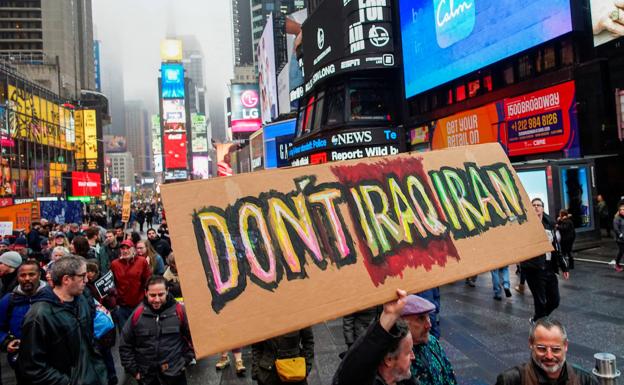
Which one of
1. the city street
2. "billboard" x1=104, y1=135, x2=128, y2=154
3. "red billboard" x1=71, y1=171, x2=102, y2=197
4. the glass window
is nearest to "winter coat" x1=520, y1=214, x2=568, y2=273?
the city street

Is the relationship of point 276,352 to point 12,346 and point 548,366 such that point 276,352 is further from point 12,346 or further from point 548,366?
point 12,346

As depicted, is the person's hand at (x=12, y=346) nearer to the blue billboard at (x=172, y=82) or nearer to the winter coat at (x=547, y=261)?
the winter coat at (x=547, y=261)

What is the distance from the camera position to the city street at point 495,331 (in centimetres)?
604

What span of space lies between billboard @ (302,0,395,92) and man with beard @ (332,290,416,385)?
22.6 metres

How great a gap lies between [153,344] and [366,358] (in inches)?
109

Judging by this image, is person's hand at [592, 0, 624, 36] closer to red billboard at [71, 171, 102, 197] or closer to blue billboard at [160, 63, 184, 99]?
red billboard at [71, 171, 102, 197]

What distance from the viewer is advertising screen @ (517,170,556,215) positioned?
50.3ft

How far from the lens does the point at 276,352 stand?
4074mm

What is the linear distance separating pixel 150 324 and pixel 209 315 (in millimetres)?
2237

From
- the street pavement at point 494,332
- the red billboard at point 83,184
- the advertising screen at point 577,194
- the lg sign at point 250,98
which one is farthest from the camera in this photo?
the lg sign at point 250,98

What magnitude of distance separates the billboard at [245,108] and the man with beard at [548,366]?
→ 71627 millimetres

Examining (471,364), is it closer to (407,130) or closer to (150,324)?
(150,324)

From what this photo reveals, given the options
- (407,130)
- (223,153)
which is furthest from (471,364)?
(223,153)

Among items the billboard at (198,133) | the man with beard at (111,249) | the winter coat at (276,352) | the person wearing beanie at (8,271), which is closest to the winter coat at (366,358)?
the winter coat at (276,352)
